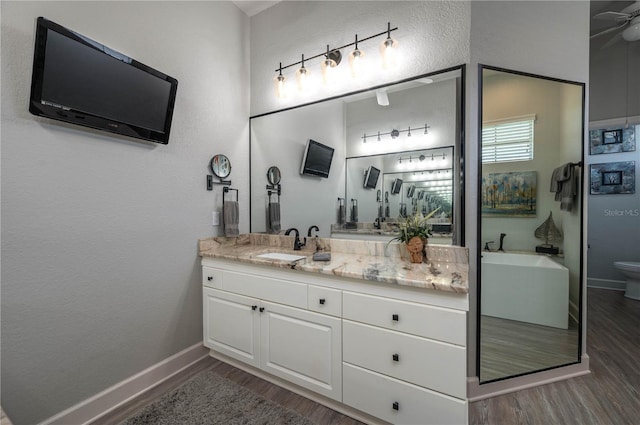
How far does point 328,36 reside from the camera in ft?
7.04

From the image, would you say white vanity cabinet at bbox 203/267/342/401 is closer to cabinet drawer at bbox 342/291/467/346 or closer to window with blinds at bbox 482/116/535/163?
cabinet drawer at bbox 342/291/467/346

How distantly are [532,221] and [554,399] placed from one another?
3.98 feet

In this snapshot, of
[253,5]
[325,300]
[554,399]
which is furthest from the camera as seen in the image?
[253,5]

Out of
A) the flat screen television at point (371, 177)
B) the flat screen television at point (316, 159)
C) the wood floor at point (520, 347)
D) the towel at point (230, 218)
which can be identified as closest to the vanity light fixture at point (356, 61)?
the flat screen television at point (316, 159)

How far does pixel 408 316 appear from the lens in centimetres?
131

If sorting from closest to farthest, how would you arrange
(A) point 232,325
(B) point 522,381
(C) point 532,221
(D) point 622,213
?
(B) point 522,381 < (A) point 232,325 < (C) point 532,221 < (D) point 622,213

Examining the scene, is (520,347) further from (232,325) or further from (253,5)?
(253,5)

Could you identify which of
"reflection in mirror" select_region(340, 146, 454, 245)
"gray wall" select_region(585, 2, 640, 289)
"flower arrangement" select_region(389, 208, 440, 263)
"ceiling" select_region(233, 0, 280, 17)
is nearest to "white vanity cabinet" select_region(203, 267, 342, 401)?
"flower arrangement" select_region(389, 208, 440, 263)

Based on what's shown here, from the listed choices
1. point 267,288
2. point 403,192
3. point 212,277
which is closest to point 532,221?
point 403,192

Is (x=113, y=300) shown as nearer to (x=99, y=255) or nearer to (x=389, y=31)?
(x=99, y=255)

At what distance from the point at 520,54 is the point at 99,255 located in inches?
119

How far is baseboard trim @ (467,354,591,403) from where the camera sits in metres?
1.69

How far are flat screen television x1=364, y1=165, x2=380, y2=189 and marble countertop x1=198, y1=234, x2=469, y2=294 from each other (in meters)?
0.46

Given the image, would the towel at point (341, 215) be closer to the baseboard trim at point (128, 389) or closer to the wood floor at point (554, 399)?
the wood floor at point (554, 399)
